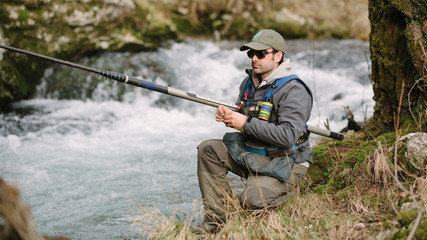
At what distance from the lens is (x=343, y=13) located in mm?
15359

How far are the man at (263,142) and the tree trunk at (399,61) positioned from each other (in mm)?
955

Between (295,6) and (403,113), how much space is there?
11.4 metres

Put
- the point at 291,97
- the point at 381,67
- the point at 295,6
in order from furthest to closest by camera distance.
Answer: the point at 295,6, the point at 381,67, the point at 291,97

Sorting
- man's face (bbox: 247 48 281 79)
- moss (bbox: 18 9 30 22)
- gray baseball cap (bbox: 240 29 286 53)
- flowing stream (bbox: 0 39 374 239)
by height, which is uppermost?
moss (bbox: 18 9 30 22)

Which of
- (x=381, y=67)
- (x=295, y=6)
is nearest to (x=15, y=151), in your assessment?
(x=381, y=67)

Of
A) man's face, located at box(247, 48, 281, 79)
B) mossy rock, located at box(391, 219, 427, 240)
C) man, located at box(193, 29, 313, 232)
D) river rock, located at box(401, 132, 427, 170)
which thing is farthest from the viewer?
man's face, located at box(247, 48, 281, 79)

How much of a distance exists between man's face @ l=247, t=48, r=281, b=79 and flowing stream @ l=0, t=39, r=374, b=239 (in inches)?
50.7

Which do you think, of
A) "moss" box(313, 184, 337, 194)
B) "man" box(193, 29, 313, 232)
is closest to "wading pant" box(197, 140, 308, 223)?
"man" box(193, 29, 313, 232)

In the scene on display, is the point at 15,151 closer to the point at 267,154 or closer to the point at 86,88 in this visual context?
the point at 86,88

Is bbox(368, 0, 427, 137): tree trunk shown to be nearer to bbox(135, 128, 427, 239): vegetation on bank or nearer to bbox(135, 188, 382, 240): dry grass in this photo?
bbox(135, 128, 427, 239): vegetation on bank

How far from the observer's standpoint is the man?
3.74m

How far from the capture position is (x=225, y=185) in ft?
13.3

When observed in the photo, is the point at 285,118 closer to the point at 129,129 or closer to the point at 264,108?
the point at 264,108

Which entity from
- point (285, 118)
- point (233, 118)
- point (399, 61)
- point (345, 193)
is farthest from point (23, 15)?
point (345, 193)
